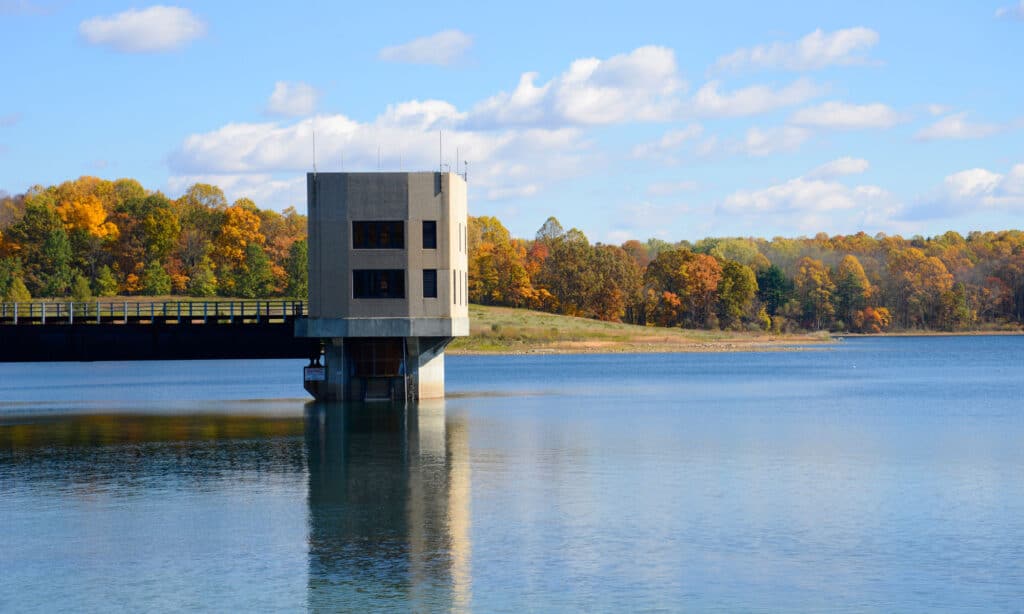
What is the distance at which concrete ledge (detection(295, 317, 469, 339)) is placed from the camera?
79.5 meters

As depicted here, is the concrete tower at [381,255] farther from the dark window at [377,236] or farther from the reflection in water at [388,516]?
the reflection in water at [388,516]

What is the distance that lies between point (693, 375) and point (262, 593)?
109422 millimetres

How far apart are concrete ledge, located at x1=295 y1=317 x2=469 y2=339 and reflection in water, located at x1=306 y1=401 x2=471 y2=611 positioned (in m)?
8.85

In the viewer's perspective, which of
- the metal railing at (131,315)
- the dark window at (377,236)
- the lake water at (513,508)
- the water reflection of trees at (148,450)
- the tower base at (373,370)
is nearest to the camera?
the lake water at (513,508)

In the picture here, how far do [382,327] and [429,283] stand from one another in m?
3.81

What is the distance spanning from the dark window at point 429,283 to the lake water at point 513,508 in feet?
22.8

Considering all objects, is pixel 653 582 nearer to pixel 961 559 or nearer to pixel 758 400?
pixel 961 559

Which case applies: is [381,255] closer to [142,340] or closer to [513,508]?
[142,340]

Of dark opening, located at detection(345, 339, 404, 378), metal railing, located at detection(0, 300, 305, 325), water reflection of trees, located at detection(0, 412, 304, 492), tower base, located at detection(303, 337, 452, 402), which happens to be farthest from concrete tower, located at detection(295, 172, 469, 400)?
water reflection of trees, located at detection(0, 412, 304, 492)

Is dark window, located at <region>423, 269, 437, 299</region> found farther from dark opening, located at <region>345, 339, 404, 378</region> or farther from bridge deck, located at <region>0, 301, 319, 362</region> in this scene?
bridge deck, located at <region>0, 301, 319, 362</region>

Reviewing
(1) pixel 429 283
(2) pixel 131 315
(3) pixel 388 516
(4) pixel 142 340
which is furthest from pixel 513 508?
(2) pixel 131 315

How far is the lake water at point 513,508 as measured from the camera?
31688 millimetres

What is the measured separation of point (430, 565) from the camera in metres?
34.2

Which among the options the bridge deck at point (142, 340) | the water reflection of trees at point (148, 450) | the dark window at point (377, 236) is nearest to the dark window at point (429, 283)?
the dark window at point (377, 236)
